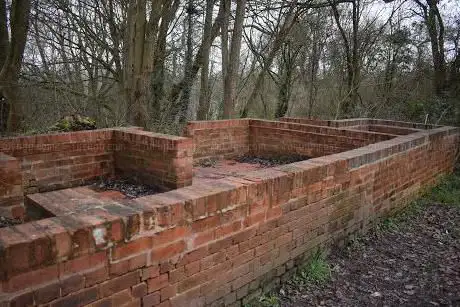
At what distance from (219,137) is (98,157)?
3.01 metres

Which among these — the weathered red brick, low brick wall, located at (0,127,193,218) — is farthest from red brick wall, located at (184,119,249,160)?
the weathered red brick

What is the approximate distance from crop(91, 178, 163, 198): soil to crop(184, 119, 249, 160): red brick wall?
6.99 feet

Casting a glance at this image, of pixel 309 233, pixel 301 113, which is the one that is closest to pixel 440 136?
pixel 309 233

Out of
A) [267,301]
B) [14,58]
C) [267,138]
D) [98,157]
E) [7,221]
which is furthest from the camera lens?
[14,58]

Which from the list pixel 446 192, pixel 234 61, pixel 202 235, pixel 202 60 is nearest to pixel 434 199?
pixel 446 192

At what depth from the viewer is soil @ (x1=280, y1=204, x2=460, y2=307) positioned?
11.9 ft

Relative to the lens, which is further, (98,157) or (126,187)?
(98,157)

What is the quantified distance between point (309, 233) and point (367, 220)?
1491 mm

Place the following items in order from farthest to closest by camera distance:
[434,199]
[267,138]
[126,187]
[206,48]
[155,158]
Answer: [206,48], [267,138], [434,199], [126,187], [155,158]

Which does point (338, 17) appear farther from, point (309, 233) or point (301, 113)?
point (309, 233)

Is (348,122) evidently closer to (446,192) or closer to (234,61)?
(446,192)

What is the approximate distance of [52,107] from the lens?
11.4m

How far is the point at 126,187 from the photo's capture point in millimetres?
5555

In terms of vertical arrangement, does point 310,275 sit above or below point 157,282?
below
